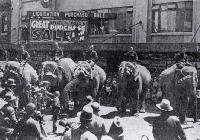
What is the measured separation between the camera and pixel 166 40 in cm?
2697

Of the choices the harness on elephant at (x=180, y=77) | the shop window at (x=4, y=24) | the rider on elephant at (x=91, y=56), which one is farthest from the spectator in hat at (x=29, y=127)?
the shop window at (x=4, y=24)

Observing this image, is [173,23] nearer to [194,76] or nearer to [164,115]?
[194,76]

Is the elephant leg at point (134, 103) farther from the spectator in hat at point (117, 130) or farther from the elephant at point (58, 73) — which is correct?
the spectator in hat at point (117, 130)

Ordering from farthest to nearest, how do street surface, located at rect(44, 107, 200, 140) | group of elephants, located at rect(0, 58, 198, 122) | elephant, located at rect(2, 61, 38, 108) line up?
elephant, located at rect(2, 61, 38, 108)
group of elephants, located at rect(0, 58, 198, 122)
street surface, located at rect(44, 107, 200, 140)

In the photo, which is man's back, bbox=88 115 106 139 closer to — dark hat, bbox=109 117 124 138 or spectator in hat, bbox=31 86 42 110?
dark hat, bbox=109 117 124 138

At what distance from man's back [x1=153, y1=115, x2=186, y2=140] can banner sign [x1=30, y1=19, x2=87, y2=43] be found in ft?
59.9

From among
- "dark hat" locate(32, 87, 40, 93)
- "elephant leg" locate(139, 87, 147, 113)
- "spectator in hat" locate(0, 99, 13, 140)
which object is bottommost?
"elephant leg" locate(139, 87, 147, 113)

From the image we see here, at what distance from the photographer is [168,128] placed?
810 cm

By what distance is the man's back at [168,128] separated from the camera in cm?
807

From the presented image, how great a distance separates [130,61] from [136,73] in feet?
2.89

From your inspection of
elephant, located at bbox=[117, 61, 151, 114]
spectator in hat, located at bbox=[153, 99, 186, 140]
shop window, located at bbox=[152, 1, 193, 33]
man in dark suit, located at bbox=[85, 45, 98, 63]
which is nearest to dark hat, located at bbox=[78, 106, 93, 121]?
spectator in hat, located at bbox=[153, 99, 186, 140]

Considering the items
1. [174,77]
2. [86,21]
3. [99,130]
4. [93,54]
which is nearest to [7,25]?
[86,21]

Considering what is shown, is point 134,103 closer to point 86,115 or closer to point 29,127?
point 29,127

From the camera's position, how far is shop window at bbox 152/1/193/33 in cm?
2570
